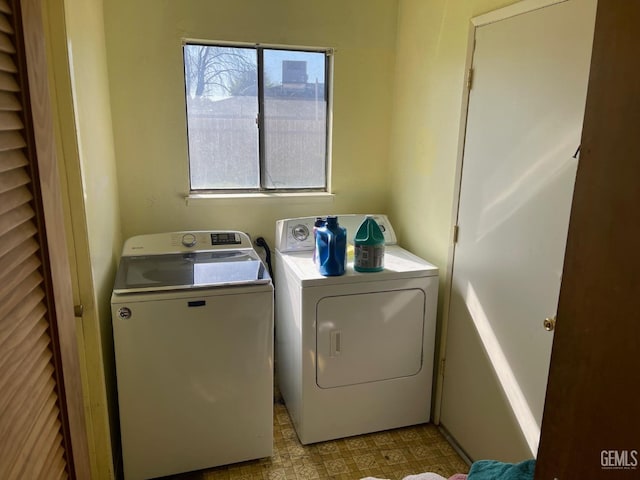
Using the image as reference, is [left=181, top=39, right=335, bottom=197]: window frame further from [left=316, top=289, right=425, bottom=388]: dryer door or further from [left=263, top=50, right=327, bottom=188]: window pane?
[left=316, top=289, right=425, bottom=388]: dryer door

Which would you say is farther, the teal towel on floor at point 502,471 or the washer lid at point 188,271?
the washer lid at point 188,271

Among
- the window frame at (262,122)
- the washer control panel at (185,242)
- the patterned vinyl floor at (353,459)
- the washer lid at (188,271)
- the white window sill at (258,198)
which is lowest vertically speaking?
the patterned vinyl floor at (353,459)

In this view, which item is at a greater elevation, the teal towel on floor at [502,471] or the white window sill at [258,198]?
the white window sill at [258,198]

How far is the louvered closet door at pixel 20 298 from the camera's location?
81 centimetres

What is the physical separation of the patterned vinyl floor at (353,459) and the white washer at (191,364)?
0.07 metres

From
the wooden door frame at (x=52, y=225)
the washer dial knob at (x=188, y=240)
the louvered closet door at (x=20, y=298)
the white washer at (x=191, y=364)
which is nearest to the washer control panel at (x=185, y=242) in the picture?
the washer dial knob at (x=188, y=240)

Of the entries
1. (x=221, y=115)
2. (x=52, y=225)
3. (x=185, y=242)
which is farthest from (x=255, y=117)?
(x=52, y=225)

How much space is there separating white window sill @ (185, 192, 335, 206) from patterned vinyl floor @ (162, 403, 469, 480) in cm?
126

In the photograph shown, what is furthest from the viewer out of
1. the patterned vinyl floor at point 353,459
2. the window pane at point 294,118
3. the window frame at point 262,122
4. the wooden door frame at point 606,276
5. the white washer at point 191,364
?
the window pane at point 294,118

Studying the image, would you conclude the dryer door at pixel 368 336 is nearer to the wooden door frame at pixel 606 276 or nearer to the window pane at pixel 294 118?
the window pane at pixel 294 118

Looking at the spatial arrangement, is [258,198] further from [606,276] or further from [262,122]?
[606,276]

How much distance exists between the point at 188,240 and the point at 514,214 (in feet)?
5.16

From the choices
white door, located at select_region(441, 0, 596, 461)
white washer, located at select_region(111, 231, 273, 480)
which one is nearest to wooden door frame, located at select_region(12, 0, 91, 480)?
white washer, located at select_region(111, 231, 273, 480)

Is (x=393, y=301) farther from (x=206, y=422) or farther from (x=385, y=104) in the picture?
(x=385, y=104)
